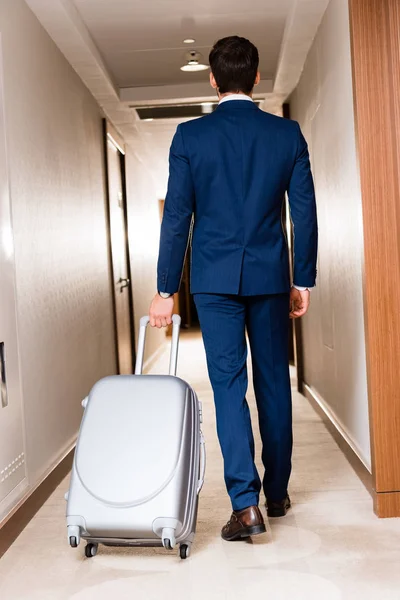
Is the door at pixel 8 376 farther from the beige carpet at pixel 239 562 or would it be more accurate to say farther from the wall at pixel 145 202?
the wall at pixel 145 202

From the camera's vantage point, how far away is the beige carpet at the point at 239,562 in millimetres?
1983

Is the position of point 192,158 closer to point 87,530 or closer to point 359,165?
point 359,165

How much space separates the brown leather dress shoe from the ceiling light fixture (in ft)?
10.3

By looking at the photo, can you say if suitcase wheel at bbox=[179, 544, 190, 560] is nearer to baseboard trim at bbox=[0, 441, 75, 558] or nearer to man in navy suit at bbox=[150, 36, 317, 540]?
man in navy suit at bbox=[150, 36, 317, 540]

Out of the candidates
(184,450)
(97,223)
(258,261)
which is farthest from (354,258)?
(97,223)

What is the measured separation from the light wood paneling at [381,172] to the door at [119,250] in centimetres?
306

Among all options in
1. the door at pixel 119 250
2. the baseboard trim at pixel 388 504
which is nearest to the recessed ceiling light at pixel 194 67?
the door at pixel 119 250

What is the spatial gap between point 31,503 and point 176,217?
4.03ft

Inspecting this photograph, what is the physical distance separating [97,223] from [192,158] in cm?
265

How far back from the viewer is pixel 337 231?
3559 mm

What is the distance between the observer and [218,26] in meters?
4.14

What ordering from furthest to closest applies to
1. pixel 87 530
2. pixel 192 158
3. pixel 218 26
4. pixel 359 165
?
pixel 218 26 → pixel 359 165 → pixel 192 158 → pixel 87 530

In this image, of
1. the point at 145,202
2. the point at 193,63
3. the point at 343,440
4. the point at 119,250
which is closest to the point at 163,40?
the point at 193,63

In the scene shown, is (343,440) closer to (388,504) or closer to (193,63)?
(388,504)
